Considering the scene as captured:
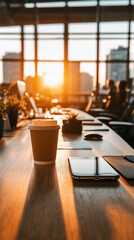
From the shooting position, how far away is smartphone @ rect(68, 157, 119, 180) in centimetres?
87

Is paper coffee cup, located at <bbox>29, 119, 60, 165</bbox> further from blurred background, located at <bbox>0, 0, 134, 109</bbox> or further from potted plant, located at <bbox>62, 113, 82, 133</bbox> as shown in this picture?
blurred background, located at <bbox>0, 0, 134, 109</bbox>

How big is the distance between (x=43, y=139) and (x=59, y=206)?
0.38m

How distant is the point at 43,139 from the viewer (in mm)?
1022

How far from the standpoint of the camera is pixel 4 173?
0.96m

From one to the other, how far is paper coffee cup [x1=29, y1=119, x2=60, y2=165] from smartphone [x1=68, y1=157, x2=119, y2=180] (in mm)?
92

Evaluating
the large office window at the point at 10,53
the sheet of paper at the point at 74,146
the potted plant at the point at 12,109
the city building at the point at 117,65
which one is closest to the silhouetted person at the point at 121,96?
the potted plant at the point at 12,109

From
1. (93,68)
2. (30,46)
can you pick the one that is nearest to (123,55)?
(93,68)

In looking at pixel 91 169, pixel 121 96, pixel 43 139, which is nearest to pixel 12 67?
pixel 121 96

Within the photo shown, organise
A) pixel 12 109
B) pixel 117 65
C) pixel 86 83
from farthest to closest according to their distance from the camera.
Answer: pixel 86 83
pixel 117 65
pixel 12 109

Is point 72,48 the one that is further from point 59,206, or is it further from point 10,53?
point 59,206

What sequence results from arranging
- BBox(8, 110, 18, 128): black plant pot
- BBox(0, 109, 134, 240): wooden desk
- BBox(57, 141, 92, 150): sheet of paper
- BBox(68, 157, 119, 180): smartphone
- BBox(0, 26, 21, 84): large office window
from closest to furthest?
1. BBox(0, 109, 134, 240): wooden desk
2. BBox(68, 157, 119, 180): smartphone
3. BBox(57, 141, 92, 150): sheet of paper
4. BBox(8, 110, 18, 128): black plant pot
5. BBox(0, 26, 21, 84): large office window

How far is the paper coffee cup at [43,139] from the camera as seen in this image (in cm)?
101

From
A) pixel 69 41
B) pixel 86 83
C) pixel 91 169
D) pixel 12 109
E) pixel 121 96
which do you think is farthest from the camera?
pixel 86 83

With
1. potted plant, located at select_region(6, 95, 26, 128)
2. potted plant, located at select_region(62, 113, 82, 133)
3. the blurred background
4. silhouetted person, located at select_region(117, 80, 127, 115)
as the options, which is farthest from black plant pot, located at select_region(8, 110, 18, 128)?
the blurred background
